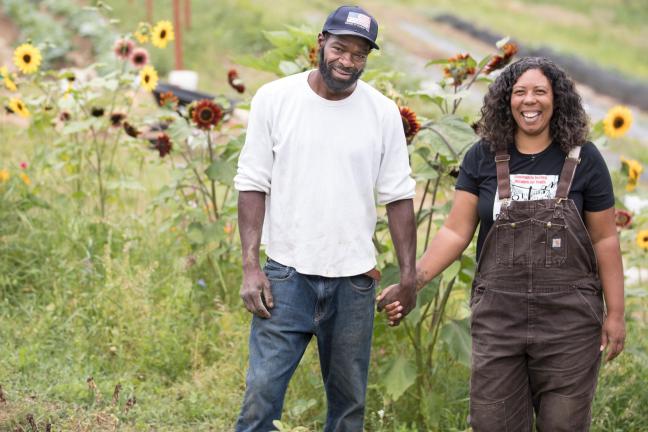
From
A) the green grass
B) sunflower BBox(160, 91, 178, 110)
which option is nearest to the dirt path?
the green grass

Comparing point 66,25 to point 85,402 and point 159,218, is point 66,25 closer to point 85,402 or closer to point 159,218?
point 159,218

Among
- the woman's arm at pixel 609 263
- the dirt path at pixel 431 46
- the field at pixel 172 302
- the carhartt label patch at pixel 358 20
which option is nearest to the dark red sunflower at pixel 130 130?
the field at pixel 172 302

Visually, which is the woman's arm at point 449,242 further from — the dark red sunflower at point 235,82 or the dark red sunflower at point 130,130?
the dark red sunflower at point 130,130

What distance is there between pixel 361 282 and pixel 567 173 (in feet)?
2.49

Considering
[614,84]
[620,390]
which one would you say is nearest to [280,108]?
[620,390]

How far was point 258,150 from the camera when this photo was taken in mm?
3219

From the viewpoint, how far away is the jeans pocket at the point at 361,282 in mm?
3307

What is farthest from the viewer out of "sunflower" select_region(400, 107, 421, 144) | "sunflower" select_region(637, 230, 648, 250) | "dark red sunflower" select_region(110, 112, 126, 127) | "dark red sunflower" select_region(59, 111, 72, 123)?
"dark red sunflower" select_region(59, 111, 72, 123)

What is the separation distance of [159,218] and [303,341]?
352 centimetres

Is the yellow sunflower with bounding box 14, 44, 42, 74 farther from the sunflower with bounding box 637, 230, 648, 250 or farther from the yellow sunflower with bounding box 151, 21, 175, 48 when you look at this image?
the sunflower with bounding box 637, 230, 648, 250

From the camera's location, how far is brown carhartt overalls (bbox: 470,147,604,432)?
3119 millimetres

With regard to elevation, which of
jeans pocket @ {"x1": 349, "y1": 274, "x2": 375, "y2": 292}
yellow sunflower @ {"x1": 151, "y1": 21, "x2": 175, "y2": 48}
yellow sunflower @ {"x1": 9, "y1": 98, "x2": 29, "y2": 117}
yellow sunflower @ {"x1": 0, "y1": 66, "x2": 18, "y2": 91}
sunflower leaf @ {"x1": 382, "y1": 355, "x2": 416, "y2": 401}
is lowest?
sunflower leaf @ {"x1": 382, "y1": 355, "x2": 416, "y2": 401}

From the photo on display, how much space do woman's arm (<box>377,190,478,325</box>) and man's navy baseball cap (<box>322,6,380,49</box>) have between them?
61 centimetres

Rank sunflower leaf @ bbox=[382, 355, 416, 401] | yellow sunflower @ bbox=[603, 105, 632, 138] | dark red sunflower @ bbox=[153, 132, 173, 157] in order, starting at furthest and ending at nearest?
dark red sunflower @ bbox=[153, 132, 173, 157], yellow sunflower @ bbox=[603, 105, 632, 138], sunflower leaf @ bbox=[382, 355, 416, 401]
